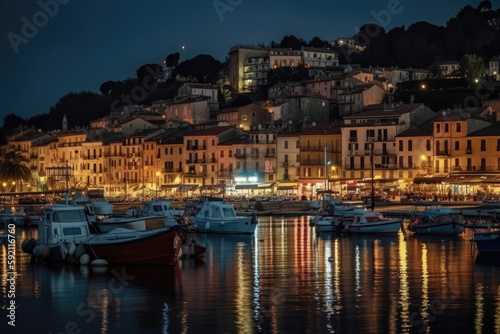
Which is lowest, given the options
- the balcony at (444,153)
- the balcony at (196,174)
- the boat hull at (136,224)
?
the boat hull at (136,224)

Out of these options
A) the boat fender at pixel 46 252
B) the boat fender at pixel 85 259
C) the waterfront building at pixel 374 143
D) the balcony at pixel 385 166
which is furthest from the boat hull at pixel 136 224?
the balcony at pixel 385 166

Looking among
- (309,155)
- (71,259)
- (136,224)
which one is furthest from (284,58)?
(71,259)

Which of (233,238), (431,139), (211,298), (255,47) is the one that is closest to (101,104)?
(255,47)

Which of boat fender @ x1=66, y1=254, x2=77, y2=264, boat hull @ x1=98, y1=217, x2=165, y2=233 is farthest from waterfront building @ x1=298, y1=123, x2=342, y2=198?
boat fender @ x1=66, y1=254, x2=77, y2=264

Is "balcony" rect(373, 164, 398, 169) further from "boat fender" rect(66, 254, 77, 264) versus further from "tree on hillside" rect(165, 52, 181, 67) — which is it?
"tree on hillside" rect(165, 52, 181, 67)

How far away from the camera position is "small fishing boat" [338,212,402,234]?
4775 cm

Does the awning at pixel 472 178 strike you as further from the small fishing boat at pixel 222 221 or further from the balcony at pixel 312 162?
the small fishing boat at pixel 222 221

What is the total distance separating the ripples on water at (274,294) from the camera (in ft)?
70.6

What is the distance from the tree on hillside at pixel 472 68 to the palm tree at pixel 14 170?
5528cm

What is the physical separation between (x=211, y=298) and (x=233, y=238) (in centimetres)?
2113

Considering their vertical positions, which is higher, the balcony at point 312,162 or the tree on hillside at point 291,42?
the tree on hillside at point 291,42

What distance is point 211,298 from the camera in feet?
A: 82.9

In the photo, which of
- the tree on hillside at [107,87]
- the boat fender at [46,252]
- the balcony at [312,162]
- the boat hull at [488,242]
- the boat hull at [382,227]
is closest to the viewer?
the boat fender at [46,252]

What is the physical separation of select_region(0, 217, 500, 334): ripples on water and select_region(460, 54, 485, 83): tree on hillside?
79.9 meters
